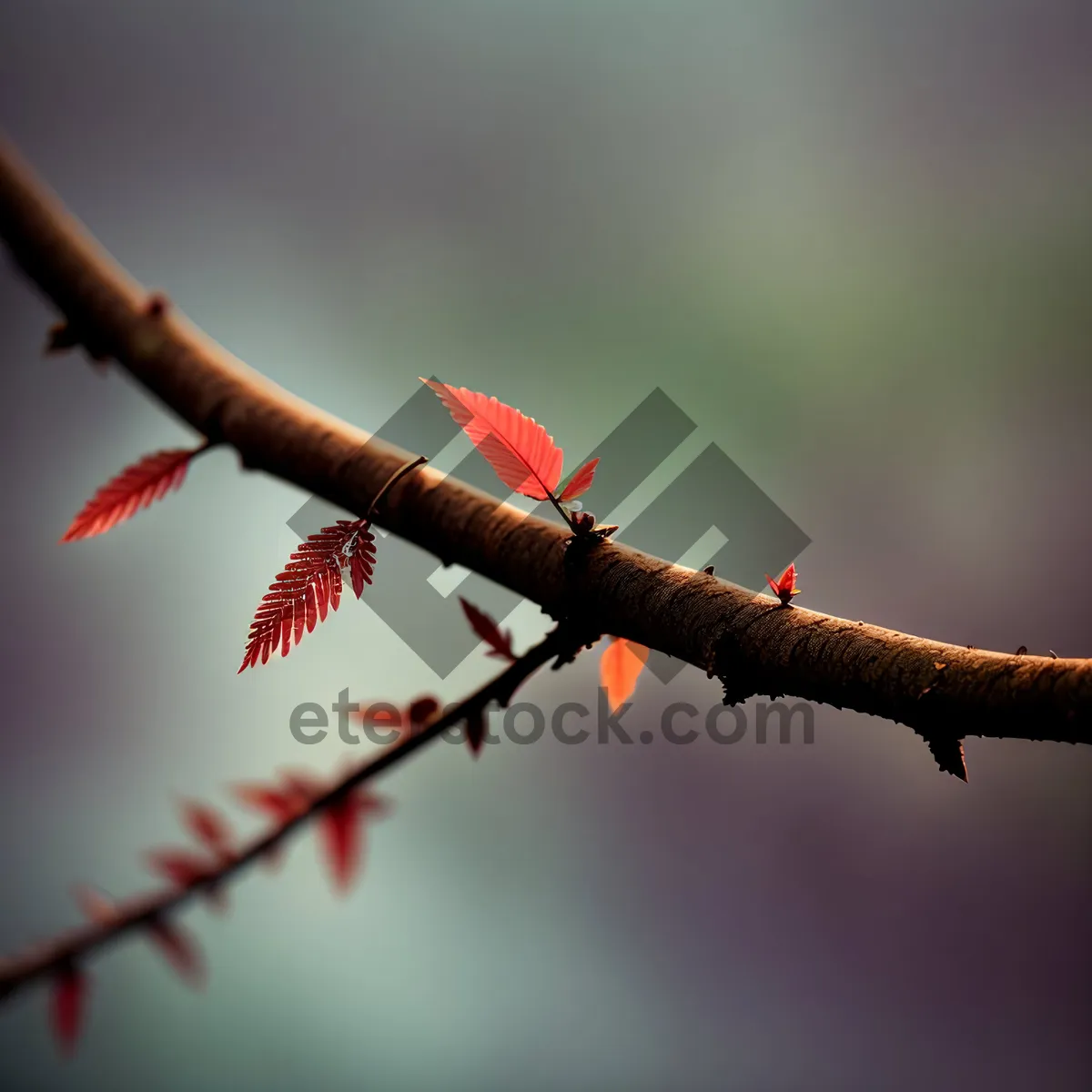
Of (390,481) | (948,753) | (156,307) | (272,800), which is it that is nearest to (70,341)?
(156,307)

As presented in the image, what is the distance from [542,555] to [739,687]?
8 centimetres

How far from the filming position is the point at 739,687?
0.76ft

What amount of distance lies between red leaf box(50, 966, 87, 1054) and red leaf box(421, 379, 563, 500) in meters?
0.19

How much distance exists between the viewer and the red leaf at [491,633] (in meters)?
0.25

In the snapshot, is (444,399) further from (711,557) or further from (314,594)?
(711,557)

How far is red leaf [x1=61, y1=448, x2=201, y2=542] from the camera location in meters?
0.33

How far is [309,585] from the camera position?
283 millimetres

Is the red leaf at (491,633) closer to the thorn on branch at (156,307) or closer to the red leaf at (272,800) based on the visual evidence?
the red leaf at (272,800)

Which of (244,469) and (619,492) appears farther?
(619,492)

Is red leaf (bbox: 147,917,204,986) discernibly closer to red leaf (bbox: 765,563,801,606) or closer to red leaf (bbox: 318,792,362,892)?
red leaf (bbox: 318,792,362,892)

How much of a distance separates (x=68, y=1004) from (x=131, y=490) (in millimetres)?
224

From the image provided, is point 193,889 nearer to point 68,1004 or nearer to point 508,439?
point 68,1004

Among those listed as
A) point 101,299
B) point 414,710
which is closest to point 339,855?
point 414,710

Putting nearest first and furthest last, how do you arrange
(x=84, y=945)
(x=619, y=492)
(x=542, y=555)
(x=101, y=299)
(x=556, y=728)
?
Answer: (x=84, y=945) < (x=542, y=555) < (x=101, y=299) < (x=619, y=492) < (x=556, y=728)
